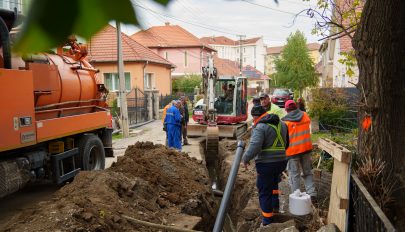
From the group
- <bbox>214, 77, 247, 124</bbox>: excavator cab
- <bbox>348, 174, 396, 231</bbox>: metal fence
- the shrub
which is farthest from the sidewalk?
<bbox>348, 174, 396, 231</bbox>: metal fence

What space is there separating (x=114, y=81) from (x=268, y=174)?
22.1 metres

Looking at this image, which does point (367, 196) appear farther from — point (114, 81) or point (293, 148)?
point (114, 81)

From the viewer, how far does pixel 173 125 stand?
12359 millimetres

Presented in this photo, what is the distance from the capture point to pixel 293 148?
6723mm

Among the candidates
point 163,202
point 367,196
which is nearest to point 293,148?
point 163,202

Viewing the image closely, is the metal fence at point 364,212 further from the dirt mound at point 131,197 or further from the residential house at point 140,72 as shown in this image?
the residential house at point 140,72

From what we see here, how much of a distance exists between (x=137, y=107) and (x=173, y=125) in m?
10.6

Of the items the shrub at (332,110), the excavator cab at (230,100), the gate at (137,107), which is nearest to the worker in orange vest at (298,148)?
the shrub at (332,110)

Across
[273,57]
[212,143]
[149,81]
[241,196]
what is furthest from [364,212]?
[273,57]

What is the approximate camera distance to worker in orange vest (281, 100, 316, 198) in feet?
21.9

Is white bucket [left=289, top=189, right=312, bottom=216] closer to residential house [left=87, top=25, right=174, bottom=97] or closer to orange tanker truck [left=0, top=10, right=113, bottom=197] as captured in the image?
orange tanker truck [left=0, top=10, right=113, bottom=197]

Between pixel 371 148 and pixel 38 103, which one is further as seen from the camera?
pixel 38 103

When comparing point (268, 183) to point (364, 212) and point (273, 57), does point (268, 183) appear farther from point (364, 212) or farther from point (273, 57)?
point (273, 57)

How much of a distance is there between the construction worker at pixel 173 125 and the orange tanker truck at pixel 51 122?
2.32m
